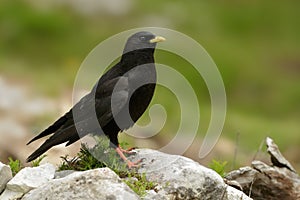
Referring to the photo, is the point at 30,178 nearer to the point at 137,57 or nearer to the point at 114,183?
the point at 114,183

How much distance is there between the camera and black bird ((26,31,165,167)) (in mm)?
9211

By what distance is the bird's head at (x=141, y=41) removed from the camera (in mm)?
9680

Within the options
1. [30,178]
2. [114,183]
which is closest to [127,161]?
[114,183]

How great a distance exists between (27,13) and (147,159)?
877 inches

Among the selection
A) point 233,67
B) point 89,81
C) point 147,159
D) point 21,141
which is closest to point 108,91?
point 147,159

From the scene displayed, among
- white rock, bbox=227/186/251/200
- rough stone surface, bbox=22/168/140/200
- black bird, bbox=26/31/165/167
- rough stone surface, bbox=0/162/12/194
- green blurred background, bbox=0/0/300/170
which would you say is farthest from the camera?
green blurred background, bbox=0/0/300/170

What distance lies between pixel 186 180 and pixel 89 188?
44.0 inches

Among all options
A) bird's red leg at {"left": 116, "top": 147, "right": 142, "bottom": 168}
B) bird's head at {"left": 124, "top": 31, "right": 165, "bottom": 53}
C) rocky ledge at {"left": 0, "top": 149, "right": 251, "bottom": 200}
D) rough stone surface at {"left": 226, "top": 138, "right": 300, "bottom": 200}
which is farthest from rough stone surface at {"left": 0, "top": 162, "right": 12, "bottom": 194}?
rough stone surface at {"left": 226, "top": 138, "right": 300, "bottom": 200}

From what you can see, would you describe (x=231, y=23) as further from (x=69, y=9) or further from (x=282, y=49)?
(x=69, y=9)

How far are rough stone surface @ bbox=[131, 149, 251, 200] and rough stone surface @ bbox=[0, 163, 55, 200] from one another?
1041 millimetres

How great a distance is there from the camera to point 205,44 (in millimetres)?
30953

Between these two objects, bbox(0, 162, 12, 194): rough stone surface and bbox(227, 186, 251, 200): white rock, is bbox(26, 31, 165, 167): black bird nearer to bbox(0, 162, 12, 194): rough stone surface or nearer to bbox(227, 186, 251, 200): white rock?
bbox(0, 162, 12, 194): rough stone surface

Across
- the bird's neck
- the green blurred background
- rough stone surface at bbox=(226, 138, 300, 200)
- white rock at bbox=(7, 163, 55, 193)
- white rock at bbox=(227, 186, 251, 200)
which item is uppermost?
the bird's neck

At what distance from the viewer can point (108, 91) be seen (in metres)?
9.34
